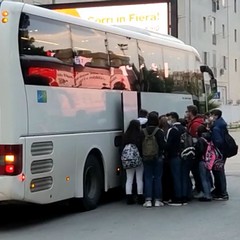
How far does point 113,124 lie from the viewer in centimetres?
1284

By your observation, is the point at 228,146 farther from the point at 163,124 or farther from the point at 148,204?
the point at 148,204

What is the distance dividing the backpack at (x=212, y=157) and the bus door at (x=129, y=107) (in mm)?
1675

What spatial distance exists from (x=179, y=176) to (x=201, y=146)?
78 cm

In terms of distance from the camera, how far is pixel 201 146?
12602 millimetres

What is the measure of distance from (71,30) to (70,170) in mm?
2594

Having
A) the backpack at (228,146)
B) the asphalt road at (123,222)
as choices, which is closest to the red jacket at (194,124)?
the backpack at (228,146)

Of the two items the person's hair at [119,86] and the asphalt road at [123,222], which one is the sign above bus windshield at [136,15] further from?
the asphalt road at [123,222]

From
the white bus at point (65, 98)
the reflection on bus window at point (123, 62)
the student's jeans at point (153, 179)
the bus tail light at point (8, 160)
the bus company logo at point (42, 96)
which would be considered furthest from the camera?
the reflection on bus window at point (123, 62)

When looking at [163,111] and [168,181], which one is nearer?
[168,181]

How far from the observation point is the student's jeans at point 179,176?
1234cm

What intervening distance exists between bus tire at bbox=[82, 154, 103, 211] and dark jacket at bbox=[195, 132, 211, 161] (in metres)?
2.02

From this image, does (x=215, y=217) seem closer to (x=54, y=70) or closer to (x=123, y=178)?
(x=123, y=178)

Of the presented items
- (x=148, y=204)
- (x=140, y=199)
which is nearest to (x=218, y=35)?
(x=140, y=199)

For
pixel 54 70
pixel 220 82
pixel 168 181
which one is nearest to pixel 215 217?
pixel 168 181
